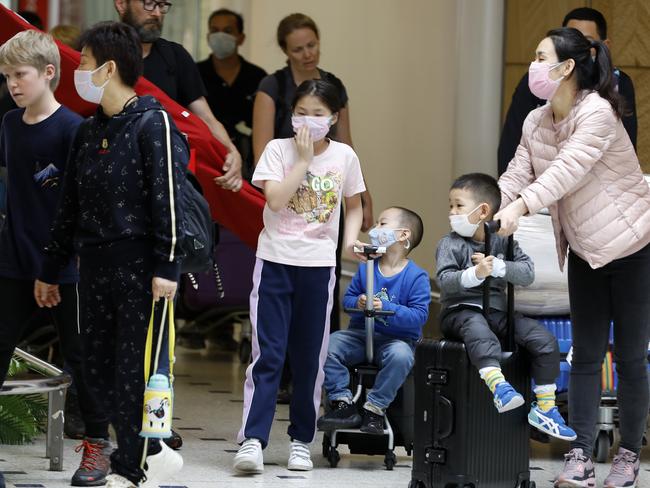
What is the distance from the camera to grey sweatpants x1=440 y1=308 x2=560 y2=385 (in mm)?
4707

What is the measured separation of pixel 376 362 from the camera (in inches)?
218

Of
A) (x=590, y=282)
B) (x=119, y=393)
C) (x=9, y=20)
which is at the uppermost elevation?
(x=9, y=20)

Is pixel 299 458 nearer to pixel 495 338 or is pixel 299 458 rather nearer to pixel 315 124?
pixel 495 338

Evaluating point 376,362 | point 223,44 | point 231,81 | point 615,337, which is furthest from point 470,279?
point 223,44

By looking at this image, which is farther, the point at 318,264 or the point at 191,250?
the point at 318,264

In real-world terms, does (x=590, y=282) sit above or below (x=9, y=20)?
below

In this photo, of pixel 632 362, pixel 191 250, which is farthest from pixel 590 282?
pixel 191 250

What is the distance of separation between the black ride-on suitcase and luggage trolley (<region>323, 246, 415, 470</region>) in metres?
0.57

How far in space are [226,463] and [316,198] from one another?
103 centimetres

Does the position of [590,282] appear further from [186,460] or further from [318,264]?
[186,460]

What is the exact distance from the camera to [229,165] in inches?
231

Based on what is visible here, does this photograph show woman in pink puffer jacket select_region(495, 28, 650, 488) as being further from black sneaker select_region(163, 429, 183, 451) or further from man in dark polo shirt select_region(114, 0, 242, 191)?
black sneaker select_region(163, 429, 183, 451)

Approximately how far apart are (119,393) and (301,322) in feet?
3.71

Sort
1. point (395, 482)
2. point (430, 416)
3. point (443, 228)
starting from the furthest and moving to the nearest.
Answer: point (443, 228)
point (395, 482)
point (430, 416)
